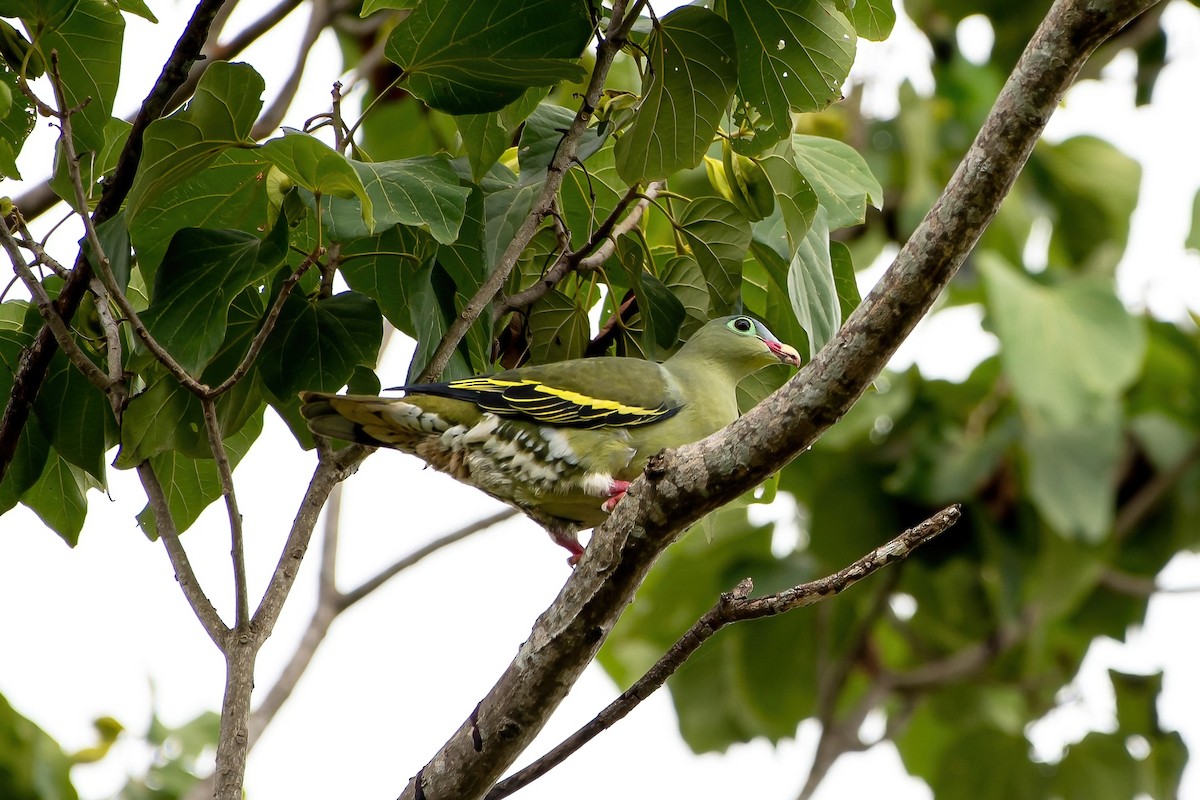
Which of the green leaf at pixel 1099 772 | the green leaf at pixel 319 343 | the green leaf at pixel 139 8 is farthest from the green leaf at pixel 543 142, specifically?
the green leaf at pixel 1099 772

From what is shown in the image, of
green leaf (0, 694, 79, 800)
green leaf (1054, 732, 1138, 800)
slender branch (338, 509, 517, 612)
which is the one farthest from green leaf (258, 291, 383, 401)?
green leaf (1054, 732, 1138, 800)

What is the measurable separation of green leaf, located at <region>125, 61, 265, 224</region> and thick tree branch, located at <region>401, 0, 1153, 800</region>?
1.07m

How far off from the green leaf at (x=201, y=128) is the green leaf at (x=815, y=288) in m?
1.17

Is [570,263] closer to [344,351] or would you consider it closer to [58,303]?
[344,351]

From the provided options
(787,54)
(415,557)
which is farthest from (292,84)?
(787,54)

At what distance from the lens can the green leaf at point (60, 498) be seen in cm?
296

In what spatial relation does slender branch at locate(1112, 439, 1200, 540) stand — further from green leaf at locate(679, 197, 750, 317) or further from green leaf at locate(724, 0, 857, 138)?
green leaf at locate(724, 0, 857, 138)

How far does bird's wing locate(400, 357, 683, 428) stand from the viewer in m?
3.23

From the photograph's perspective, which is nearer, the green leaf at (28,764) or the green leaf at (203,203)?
the green leaf at (203,203)

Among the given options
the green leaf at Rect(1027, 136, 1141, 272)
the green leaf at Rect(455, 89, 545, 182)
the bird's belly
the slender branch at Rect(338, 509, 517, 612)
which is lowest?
the bird's belly

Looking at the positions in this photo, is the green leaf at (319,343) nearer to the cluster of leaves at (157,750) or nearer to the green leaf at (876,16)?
the green leaf at (876,16)

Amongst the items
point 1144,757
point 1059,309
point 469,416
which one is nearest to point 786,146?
point 469,416

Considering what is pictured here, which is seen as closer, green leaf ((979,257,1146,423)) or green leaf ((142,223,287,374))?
green leaf ((142,223,287,374))

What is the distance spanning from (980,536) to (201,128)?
5370mm
